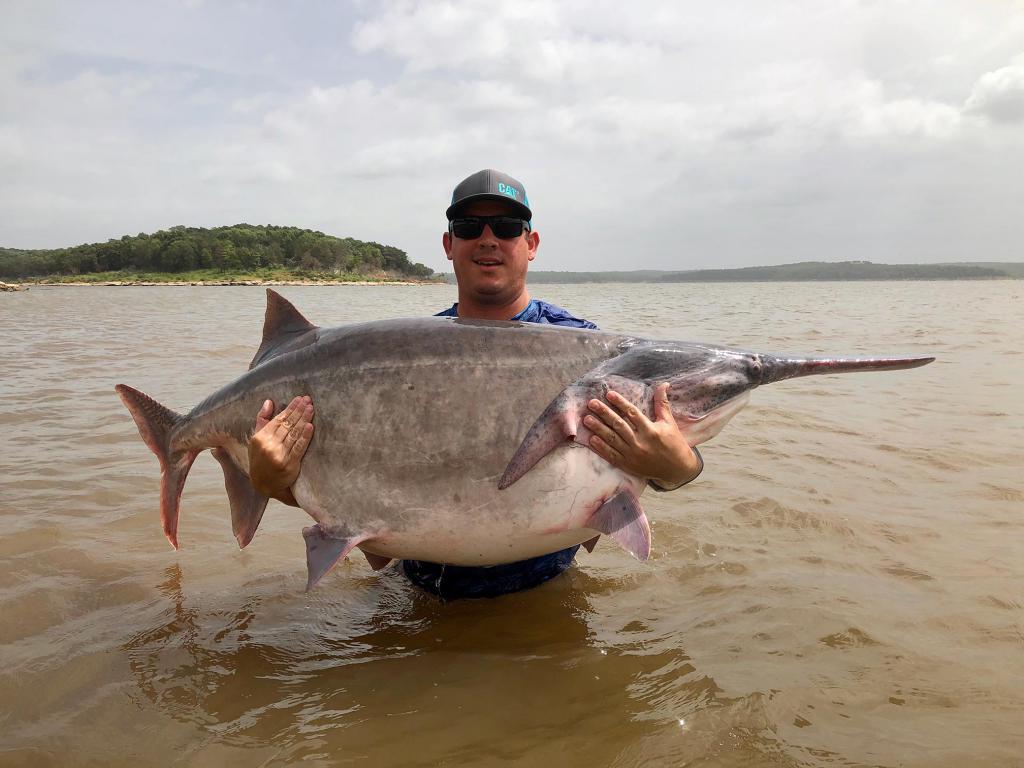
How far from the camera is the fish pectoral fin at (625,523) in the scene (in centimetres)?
255

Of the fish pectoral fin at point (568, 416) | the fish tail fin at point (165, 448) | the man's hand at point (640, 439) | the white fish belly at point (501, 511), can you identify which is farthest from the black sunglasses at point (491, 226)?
the fish tail fin at point (165, 448)

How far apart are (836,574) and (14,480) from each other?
6307mm

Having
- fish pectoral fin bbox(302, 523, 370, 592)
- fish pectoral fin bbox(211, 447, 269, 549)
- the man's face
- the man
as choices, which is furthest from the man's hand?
fish pectoral fin bbox(211, 447, 269, 549)

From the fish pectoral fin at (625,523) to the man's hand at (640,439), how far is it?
0.14 metres

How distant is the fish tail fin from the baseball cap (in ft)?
6.49

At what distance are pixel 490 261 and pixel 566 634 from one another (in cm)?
209

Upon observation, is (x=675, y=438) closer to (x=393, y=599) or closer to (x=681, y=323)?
(x=393, y=599)

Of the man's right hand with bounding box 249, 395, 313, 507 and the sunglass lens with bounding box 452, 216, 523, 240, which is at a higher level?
the sunglass lens with bounding box 452, 216, 523, 240

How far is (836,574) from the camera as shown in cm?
389

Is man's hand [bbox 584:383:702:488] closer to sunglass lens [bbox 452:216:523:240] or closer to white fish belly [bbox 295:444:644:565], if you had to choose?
white fish belly [bbox 295:444:644:565]

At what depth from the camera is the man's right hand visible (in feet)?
9.29

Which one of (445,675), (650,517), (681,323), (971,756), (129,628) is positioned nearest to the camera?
(971,756)

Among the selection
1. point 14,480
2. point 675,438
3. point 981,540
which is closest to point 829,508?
point 981,540

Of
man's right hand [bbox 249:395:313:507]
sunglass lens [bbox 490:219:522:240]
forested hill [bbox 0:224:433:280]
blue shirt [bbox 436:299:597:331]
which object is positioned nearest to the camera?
man's right hand [bbox 249:395:313:507]
